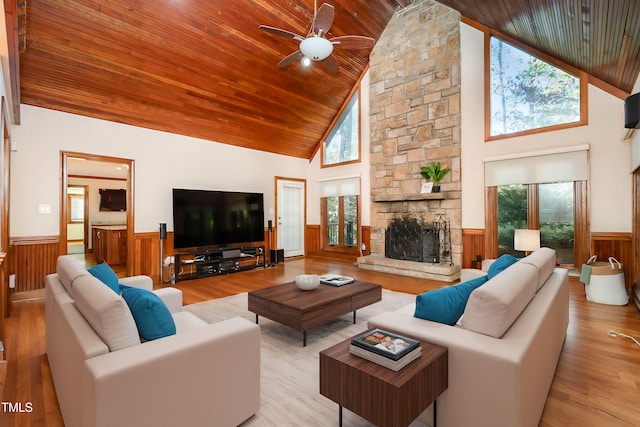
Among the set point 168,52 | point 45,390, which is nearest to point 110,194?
point 168,52

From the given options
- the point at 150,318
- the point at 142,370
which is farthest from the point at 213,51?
the point at 142,370

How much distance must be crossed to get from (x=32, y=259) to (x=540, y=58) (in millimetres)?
8211

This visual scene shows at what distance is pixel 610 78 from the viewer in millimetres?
4105

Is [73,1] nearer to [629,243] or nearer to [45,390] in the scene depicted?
[45,390]

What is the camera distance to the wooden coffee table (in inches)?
106

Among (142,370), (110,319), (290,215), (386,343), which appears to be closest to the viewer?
(142,370)

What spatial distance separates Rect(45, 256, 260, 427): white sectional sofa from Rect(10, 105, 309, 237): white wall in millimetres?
3536

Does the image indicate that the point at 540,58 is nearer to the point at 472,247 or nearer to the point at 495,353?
the point at 472,247

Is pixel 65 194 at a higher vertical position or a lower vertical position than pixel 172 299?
higher

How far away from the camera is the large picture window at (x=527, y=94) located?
15.3 ft

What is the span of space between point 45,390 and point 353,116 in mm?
7042

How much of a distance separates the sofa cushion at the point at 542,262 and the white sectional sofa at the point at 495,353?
18.4 inches

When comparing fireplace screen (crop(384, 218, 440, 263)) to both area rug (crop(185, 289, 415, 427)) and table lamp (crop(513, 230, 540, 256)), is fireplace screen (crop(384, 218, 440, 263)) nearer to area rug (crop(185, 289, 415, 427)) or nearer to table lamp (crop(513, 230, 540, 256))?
table lamp (crop(513, 230, 540, 256))

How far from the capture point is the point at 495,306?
5.05ft
